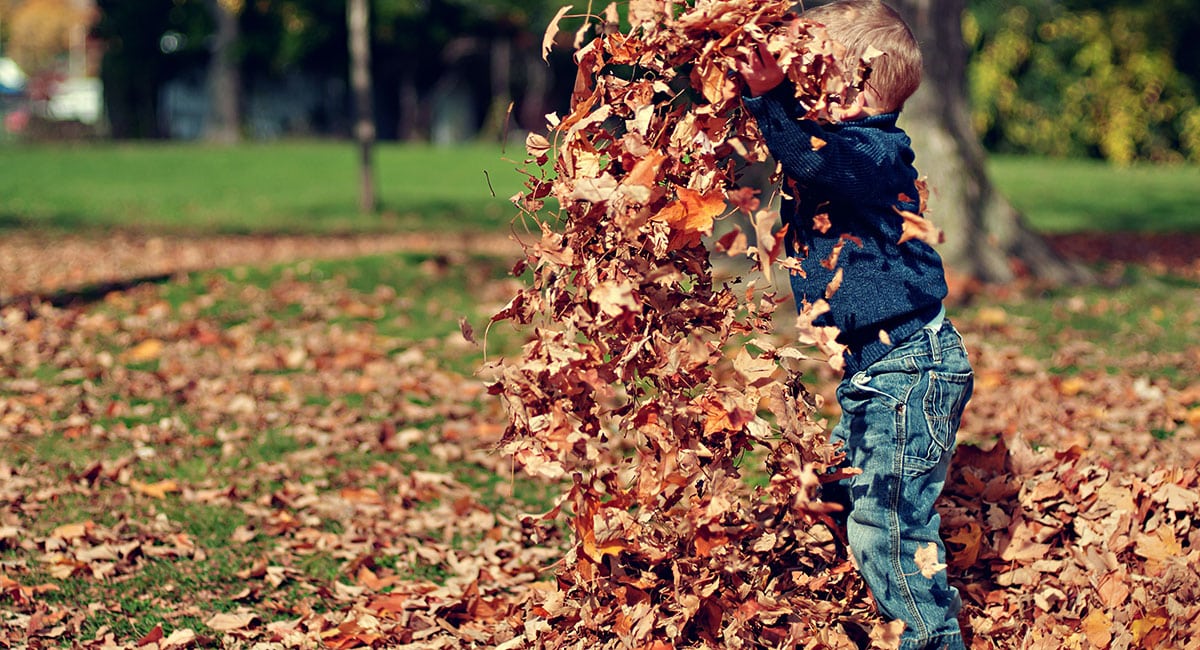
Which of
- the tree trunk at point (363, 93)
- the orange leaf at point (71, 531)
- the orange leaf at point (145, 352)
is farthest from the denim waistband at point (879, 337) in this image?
the tree trunk at point (363, 93)

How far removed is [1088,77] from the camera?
1211 inches

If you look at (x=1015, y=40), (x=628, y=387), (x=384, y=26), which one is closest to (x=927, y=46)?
(x=628, y=387)

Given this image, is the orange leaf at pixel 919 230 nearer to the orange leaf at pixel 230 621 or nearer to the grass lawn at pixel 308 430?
the grass lawn at pixel 308 430

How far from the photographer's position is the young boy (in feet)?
9.00

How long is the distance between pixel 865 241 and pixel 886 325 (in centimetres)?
21

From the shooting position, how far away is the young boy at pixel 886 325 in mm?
2742

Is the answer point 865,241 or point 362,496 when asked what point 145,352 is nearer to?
point 362,496

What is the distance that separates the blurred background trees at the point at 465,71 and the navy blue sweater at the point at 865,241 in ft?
86.9

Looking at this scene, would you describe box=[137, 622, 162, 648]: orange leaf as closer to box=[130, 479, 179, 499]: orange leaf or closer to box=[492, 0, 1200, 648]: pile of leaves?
box=[492, 0, 1200, 648]: pile of leaves

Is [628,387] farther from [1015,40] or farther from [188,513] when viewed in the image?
[1015,40]

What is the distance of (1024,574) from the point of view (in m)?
3.39

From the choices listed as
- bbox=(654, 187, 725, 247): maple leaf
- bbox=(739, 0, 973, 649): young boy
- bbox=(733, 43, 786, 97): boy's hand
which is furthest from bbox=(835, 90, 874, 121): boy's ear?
bbox=(654, 187, 725, 247): maple leaf

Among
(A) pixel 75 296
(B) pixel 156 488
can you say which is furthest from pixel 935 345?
(A) pixel 75 296

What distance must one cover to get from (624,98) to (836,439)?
101 centimetres
